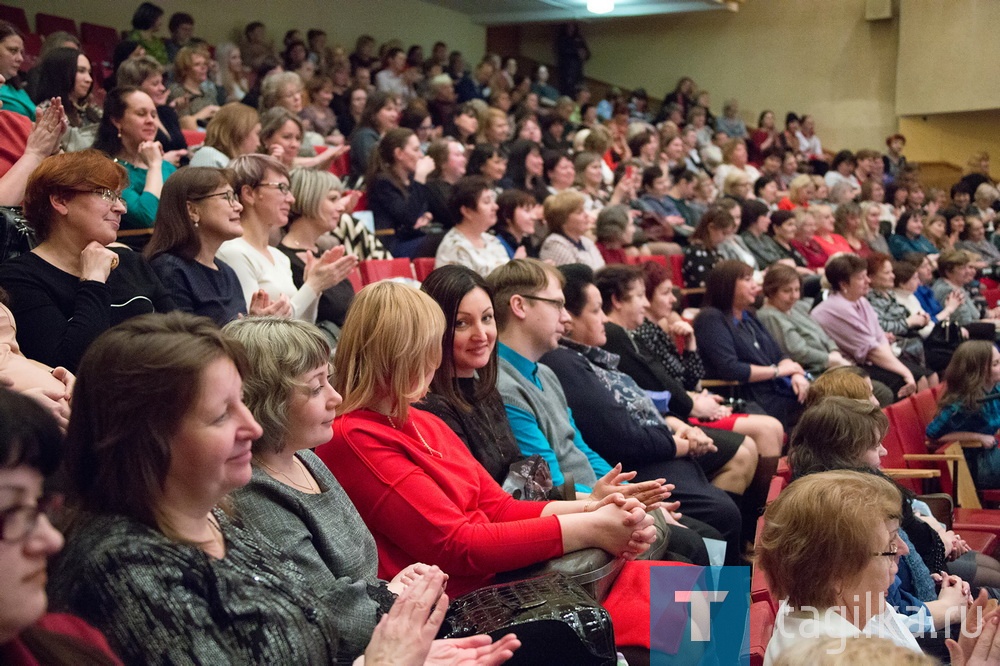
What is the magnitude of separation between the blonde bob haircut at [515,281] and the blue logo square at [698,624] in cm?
104

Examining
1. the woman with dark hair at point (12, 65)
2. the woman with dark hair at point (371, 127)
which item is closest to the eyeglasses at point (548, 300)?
the woman with dark hair at point (12, 65)

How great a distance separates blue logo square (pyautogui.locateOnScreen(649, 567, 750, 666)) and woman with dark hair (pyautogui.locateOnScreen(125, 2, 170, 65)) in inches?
226

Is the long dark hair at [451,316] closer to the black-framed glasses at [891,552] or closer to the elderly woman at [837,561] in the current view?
the elderly woman at [837,561]

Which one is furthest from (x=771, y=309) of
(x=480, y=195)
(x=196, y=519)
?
(x=196, y=519)

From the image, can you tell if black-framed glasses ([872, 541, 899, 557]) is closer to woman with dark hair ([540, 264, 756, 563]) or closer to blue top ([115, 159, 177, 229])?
woman with dark hair ([540, 264, 756, 563])

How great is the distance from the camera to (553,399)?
111 inches

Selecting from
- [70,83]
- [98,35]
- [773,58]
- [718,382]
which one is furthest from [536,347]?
[773,58]

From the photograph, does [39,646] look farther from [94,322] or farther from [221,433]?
[94,322]

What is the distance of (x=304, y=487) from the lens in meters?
1.64

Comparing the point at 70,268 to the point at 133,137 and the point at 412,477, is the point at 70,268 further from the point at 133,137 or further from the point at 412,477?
the point at 133,137

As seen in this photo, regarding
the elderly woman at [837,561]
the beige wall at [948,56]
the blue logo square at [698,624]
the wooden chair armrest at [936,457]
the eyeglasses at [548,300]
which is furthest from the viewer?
the beige wall at [948,56]

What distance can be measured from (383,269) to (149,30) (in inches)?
145

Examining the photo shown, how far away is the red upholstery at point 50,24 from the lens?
724 cm

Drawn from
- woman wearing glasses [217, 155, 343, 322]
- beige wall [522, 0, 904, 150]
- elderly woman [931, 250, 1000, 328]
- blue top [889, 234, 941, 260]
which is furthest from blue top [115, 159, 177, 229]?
beige wall [522, 0, 904, 150]
